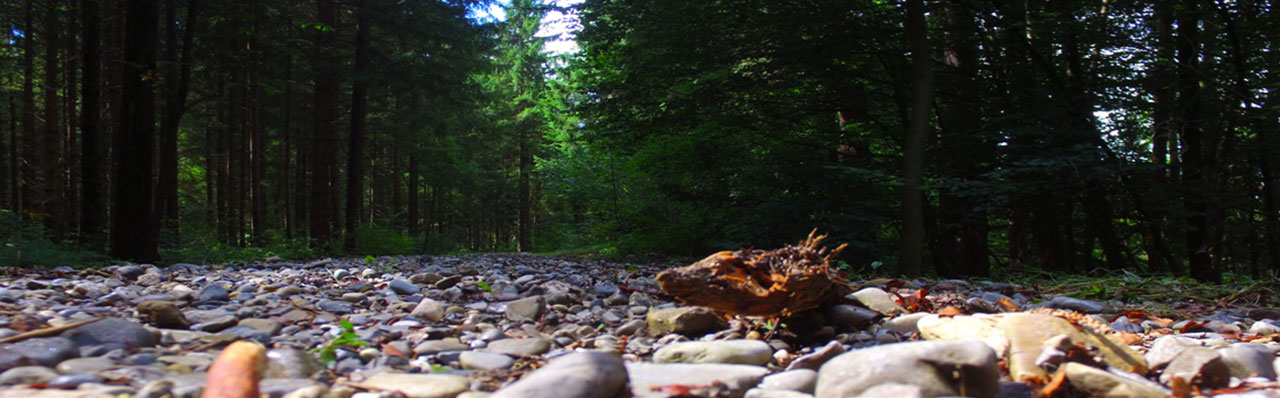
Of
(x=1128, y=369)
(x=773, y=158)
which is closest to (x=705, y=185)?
(x=773, y=158)

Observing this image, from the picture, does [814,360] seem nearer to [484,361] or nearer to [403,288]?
[484,361]

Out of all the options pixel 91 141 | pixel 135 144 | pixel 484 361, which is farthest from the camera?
pixel 91 141

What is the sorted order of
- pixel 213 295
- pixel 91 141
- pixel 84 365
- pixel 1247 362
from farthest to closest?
pixel 91 141
pixel 213 295
pixel 1247 362
pixel 84 365

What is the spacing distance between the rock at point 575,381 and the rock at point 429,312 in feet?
4.39

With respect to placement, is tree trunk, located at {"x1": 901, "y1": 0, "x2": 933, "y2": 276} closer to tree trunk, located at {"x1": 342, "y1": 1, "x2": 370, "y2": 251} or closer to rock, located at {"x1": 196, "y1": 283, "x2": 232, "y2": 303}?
rock, located at {"x1": 196, "y1": 283, "x2": 232, "y2": 303}

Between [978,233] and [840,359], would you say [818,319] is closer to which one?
[840,359]

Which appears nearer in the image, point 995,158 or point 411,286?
point 411,286

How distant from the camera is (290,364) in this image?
1766mm

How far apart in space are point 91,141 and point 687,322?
27.5 ft

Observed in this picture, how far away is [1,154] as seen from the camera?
15016 mm

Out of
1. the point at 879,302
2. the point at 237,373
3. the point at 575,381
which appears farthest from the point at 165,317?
the point at 879,302

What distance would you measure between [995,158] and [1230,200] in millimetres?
1860

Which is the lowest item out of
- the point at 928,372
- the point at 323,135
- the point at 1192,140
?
the point at 928,372

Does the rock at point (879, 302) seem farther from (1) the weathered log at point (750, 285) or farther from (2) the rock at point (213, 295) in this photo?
(2) the rock at point (213, 295)
